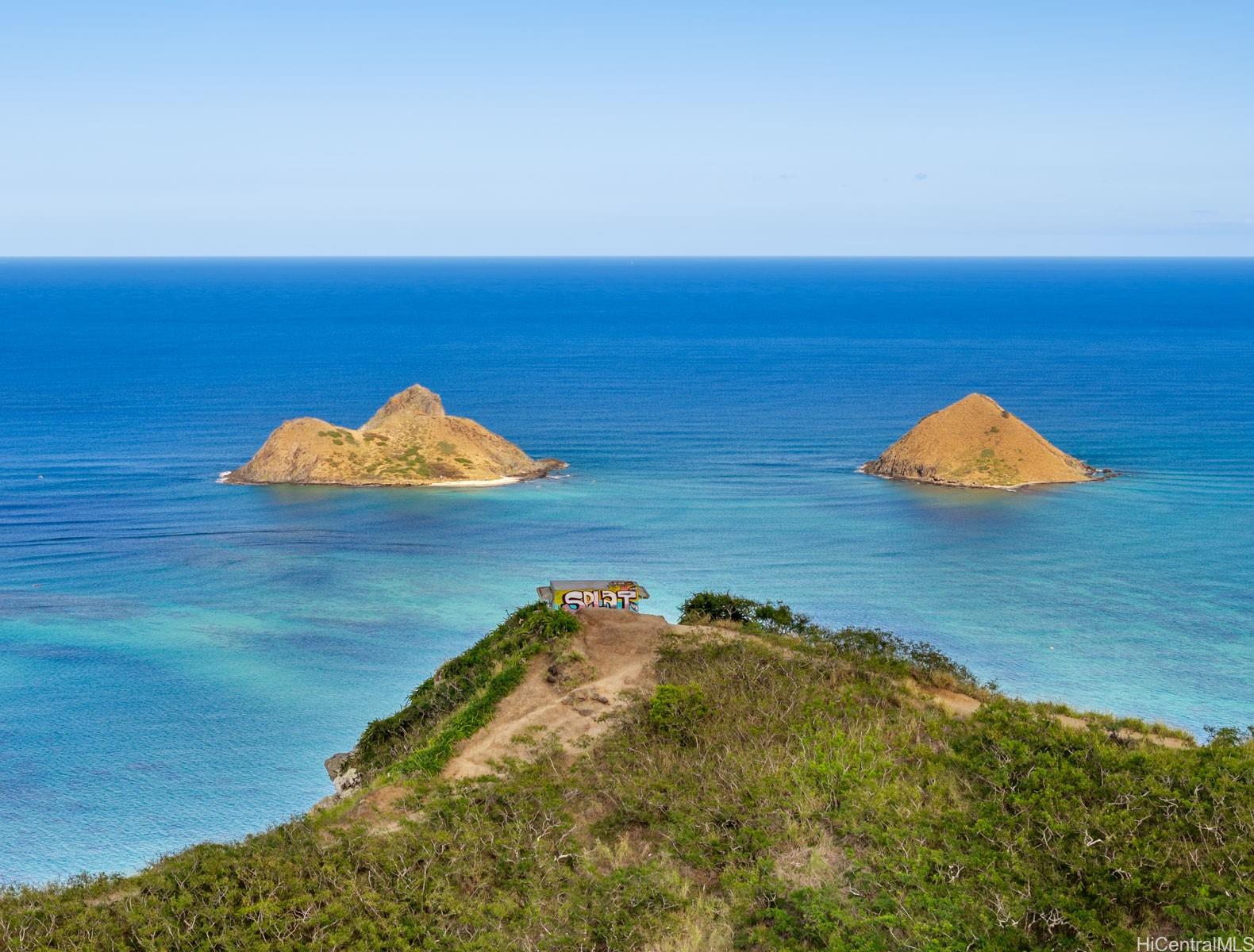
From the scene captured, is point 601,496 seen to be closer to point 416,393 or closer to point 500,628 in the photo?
point 416,393

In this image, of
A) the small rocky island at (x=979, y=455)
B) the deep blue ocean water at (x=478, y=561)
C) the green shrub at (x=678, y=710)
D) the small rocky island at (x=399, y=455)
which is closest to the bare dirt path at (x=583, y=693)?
the green shrub at (x=678, y=710)

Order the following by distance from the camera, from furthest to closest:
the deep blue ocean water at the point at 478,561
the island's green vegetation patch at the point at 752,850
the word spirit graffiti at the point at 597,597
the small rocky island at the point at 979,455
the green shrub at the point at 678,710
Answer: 1. the small rocky island at the point at 979,455
2. the deep blue ocean water at the point at 478,561
3. the word spirit graffiti at the point at 597,597
4. the green shrub at the point at 678,710
5. the island's green vegetation patch at the point at 752,850

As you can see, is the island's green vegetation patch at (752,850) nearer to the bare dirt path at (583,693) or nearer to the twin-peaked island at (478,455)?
the bare dirt path at (583,693)

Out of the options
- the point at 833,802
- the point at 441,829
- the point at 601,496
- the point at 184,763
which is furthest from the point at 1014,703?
the point at 601,496

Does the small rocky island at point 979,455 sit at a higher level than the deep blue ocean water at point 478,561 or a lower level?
higher

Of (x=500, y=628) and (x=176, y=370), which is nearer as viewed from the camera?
(x=500, y=628)
